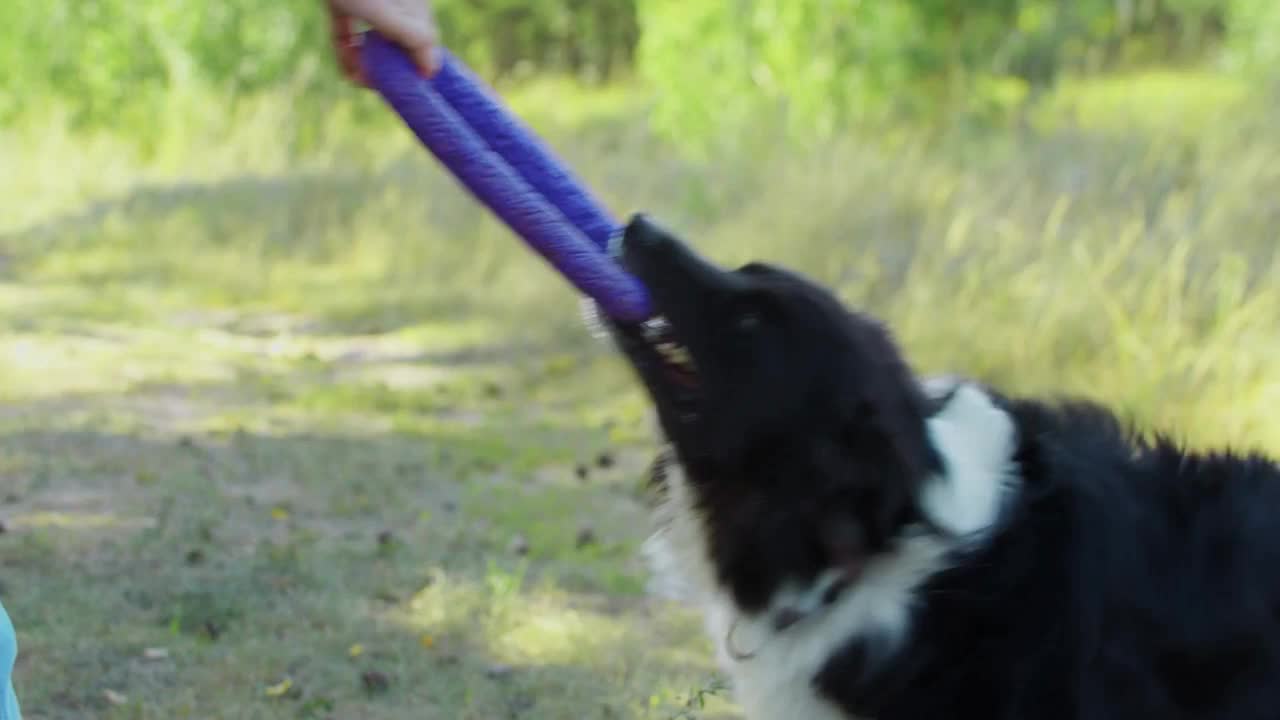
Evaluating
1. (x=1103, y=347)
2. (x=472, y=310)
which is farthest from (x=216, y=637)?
(x=472, y=310)

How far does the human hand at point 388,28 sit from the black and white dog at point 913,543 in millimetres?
581

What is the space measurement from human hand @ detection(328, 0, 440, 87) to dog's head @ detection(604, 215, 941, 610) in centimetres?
54

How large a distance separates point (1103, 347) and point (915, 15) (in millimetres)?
3405

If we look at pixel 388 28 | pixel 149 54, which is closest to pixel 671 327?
pixel 388 28

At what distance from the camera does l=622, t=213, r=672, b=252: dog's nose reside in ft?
8.79

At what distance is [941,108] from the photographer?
31.2 feet

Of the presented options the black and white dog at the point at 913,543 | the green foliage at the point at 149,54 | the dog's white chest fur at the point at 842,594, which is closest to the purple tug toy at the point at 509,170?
the black and white dog at the point at 913,543

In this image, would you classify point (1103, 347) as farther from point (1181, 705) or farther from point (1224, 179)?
point (1181, 705)

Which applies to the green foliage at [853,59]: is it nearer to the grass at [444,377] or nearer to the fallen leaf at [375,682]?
the grass at [444,377]

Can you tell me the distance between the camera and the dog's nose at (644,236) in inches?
105

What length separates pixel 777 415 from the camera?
2.46 metres

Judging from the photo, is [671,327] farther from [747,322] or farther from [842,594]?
[842,594]

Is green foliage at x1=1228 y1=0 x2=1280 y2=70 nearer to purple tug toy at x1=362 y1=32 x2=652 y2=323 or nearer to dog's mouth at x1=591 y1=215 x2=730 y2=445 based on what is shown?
purple tug toy at x1=362 y1=32 x2=652 y2=323

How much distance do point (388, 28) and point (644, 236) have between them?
61 centimetres
